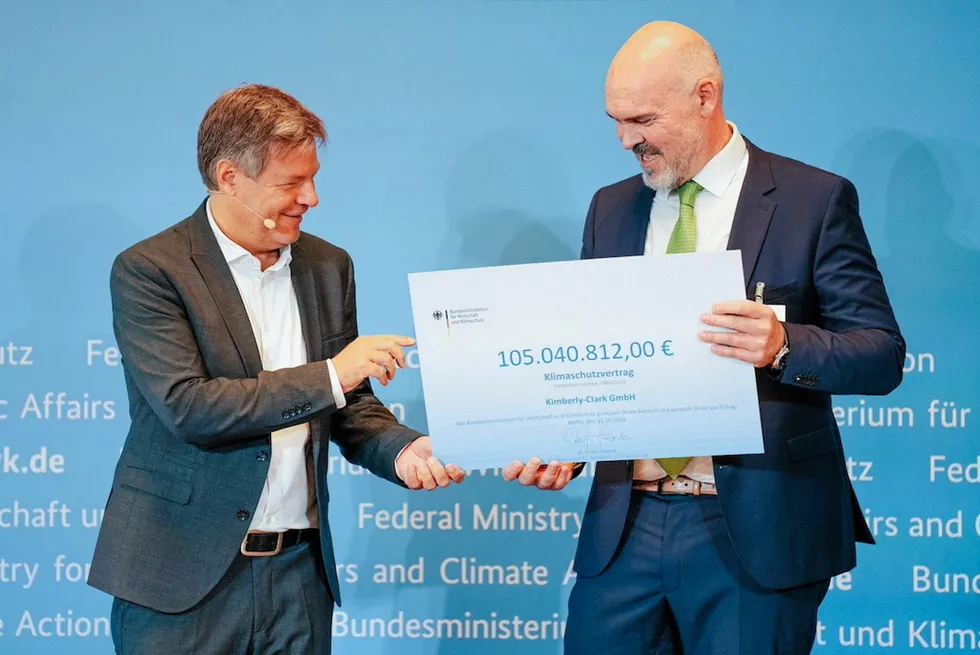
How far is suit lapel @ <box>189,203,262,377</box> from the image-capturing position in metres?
2.16

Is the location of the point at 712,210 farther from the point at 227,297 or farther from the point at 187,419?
the point at 187,419

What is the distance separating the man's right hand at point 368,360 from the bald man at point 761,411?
1.09 feet

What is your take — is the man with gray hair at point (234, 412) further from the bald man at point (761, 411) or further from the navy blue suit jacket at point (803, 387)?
the navy blue suit jacket at point (803, 387)

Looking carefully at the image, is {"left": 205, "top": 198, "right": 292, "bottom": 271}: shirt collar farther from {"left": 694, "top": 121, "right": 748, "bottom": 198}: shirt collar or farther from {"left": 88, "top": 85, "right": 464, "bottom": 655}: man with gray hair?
{"left": 694, "top": 121, "right": 748, "bottom": 198}: shirt collar

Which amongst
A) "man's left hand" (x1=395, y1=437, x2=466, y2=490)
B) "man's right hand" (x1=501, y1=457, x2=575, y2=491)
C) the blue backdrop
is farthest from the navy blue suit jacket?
the blue backdrop

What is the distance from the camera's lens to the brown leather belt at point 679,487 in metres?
2.18

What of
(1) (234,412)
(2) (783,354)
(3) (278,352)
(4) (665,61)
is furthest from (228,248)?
(2) (783,354)

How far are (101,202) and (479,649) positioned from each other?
1.85 metres

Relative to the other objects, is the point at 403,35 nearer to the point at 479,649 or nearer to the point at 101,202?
the point at 101,202

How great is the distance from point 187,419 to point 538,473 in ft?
2.34

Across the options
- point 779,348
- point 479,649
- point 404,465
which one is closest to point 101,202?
point 404,465

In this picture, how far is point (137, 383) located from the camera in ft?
7.02

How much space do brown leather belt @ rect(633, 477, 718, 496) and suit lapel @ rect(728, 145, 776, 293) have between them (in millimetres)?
410

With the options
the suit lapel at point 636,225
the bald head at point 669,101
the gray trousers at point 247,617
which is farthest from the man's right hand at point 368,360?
the bald head at point 669,101
